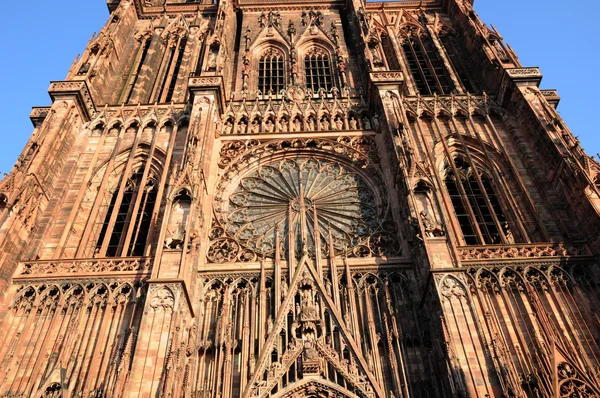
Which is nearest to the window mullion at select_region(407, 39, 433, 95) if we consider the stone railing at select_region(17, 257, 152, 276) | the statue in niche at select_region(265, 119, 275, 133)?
the statue in niche at select_region(265, 119, 275, 133)

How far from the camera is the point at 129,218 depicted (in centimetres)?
1650

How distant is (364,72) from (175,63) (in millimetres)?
8932

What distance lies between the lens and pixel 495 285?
13.5m

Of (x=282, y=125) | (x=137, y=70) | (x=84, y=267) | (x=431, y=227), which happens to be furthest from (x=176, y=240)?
(x=137, y=70)

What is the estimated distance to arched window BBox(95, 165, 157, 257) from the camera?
613 inches

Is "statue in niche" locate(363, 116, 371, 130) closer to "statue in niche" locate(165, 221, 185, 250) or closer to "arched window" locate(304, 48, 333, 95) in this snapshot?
"arched window" locate(304, 48, 333, 95)

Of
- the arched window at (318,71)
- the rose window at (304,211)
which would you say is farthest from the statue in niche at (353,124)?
the arched window at (318,71)

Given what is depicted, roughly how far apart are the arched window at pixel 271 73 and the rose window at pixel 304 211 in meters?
5.31

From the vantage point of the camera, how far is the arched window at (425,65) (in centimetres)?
2228

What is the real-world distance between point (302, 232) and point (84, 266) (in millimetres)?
6253

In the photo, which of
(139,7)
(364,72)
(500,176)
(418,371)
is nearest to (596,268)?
(500,176)

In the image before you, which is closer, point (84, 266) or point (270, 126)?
point (84, 266)

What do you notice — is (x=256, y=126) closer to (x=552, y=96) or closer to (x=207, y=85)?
(x=207, y=85)

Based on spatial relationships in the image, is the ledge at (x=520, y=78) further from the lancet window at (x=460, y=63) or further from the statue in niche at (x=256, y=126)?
the statue in niche at (x=256, y=126)
